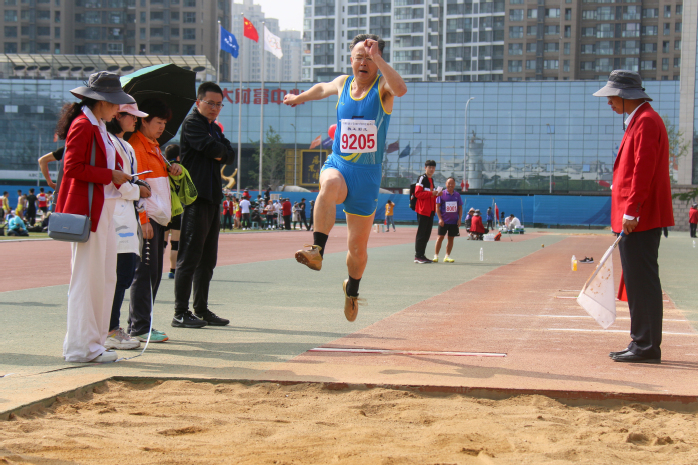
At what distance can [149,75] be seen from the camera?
5934 mm

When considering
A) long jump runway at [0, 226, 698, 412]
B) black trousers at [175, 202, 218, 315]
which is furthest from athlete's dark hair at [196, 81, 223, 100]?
long jump runway at [0, 226, 698, 412]

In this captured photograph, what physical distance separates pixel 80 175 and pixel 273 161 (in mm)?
84606

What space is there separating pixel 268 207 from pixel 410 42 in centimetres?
10188

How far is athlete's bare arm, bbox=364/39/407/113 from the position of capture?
5.23 meters

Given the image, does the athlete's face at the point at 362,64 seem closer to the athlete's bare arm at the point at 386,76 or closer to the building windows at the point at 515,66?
the athlete's bare arm at the point at 386,76

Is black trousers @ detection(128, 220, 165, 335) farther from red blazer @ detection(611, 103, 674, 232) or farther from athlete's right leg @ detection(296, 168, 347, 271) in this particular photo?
red blazer @ detection(611, 103, 674, 232)

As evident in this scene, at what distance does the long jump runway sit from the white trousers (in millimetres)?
161

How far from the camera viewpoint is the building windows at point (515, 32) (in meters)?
123

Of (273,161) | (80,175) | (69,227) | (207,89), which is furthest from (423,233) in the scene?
(273,161)

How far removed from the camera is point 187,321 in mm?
6500

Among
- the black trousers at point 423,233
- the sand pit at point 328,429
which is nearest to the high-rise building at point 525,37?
the black trousers at point 423,233

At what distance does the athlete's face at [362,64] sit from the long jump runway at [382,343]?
7.03 feet

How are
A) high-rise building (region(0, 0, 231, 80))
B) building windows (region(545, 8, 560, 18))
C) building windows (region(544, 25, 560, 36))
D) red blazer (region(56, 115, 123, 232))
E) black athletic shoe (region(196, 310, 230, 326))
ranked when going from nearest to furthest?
red blazer (region(56, 115, 123, 232))
black athletic shoe (region(196, 310, 230, 326))
building windows (region(545, 8, 560, 18))
building windows (region(544, 25, 560, 36))
high-rise building (region(0, 0, 231, 80))

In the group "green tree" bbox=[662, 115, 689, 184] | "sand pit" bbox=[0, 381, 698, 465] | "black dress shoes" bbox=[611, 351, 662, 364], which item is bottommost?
"black dress shoes" bbox=[611, 351, 662, 364]
